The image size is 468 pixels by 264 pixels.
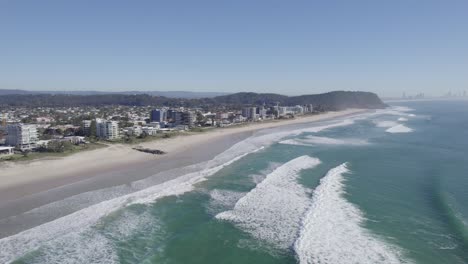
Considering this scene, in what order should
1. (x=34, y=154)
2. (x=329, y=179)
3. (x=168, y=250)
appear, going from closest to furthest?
(x=168, y=250) → (x=329, y=179) → (x=34, y=154)

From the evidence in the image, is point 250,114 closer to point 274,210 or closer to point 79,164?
point 79,164

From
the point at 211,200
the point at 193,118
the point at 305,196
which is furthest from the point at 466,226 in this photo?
the point at 193,118

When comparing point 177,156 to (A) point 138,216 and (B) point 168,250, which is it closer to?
(A) point 138,216

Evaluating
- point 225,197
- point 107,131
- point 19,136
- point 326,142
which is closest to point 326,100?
point 326,142

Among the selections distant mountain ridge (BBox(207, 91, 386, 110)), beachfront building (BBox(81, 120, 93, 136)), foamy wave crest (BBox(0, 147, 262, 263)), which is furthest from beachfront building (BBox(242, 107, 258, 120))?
distant mountain ridge (BBox(207, 91, 386, 110))

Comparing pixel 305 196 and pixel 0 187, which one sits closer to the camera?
pixel 305 196

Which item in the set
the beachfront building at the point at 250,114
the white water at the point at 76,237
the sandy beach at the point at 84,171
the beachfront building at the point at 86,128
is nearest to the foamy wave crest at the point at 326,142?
the sandy beach at the point at 84,171

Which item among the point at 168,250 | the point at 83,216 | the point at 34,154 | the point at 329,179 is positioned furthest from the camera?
the point at 34,154
